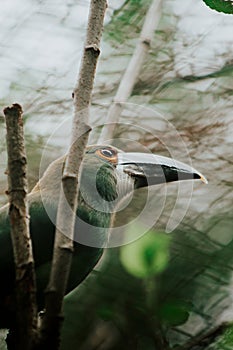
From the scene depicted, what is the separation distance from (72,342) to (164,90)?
1075mm

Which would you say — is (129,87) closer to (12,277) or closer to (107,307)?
(107,307)

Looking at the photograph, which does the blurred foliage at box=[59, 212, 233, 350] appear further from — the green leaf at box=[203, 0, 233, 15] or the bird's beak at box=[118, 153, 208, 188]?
the green leaf at box=[203, 0, 233, 15]

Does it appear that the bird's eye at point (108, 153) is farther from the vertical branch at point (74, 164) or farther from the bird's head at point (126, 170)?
the vertical branch at point (74, 164)

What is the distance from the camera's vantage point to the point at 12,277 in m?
1.56

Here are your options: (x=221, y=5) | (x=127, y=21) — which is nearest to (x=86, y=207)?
(x=221, y=5)

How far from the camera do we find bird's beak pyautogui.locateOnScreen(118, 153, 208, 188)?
1819 mm

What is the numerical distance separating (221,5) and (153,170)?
0.67 m

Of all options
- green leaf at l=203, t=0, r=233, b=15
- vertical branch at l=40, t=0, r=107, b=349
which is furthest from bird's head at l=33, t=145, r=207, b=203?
green leaf at l=203, t=0, r=233, b=15

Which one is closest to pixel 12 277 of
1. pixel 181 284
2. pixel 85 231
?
pixel 85 231

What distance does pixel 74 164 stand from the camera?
1187 millimetres

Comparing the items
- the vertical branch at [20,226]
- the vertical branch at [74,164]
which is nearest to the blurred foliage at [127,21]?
the vertical branch at [74,164]

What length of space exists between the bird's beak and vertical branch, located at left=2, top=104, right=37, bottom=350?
28.1 inches

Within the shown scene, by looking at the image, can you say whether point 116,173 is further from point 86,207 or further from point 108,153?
point 86,207

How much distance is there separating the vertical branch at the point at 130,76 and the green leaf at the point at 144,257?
40 centimetres
